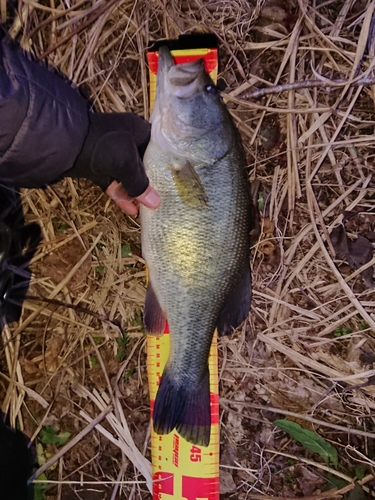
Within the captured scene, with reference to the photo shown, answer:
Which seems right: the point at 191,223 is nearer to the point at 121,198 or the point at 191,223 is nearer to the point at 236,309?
the point at 121,198

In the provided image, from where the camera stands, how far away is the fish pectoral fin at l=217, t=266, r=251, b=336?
227 cm

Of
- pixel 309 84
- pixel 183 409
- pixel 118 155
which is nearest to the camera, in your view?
pixel 118 155

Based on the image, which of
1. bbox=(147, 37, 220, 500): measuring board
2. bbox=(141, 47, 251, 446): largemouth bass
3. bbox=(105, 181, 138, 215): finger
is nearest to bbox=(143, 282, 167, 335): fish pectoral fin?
bbox=(141, 47, 251, 446): largemouth bass

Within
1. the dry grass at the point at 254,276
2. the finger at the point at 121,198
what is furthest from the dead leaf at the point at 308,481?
the finger at the point at 121,198

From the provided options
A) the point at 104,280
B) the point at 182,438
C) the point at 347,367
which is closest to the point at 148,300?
the point at 104,280

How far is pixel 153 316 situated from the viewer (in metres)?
Result: 2.27

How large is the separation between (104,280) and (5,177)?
85 centimetres

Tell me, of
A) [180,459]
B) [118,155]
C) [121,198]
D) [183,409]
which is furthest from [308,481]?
[118,155]

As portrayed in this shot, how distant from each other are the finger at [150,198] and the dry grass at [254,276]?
0.39m

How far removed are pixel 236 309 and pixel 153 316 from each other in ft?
1.41

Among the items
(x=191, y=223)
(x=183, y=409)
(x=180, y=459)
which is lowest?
(x=180, y=459)

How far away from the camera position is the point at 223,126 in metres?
2.13

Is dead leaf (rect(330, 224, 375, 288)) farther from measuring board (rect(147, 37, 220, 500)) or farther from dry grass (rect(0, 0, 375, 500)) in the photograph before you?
measuring board (rect(147, 37, 220, 500))

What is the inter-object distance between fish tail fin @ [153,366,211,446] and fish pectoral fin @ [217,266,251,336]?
25cm
